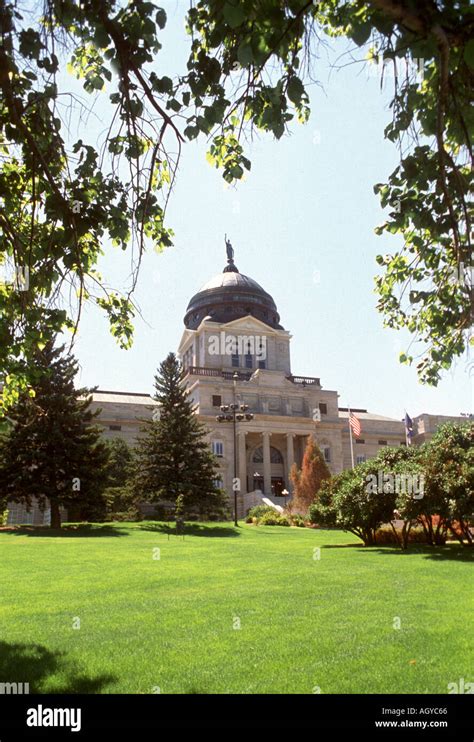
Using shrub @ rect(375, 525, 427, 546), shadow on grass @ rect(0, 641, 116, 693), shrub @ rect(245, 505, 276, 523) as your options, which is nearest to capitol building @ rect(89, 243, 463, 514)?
shrub @ rect(245, 505, 276, 523)

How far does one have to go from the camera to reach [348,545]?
21.8 metres

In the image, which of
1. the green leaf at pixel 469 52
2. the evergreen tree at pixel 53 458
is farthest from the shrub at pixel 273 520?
the green leaf at pixel 469 52

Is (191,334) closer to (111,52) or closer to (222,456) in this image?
(222,456)

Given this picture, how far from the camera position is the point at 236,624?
7.35 metres

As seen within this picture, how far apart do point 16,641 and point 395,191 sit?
7099 millimetres

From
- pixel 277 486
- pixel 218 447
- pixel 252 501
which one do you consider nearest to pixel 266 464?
pixel 277 486

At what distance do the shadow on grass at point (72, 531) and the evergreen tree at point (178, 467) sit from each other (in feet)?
17.1

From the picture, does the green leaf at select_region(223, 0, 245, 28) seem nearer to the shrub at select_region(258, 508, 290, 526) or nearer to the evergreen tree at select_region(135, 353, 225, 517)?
the evergreen tree at select_region(135, 353, 225, 517)

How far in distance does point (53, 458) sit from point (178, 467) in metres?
8.90

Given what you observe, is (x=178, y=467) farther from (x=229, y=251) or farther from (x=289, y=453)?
(x=229, y=251)

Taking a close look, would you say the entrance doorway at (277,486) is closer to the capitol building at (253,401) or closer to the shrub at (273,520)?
the capitol building at (253,401)

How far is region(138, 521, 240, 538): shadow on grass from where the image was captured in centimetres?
2800

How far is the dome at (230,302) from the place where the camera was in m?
75.2
